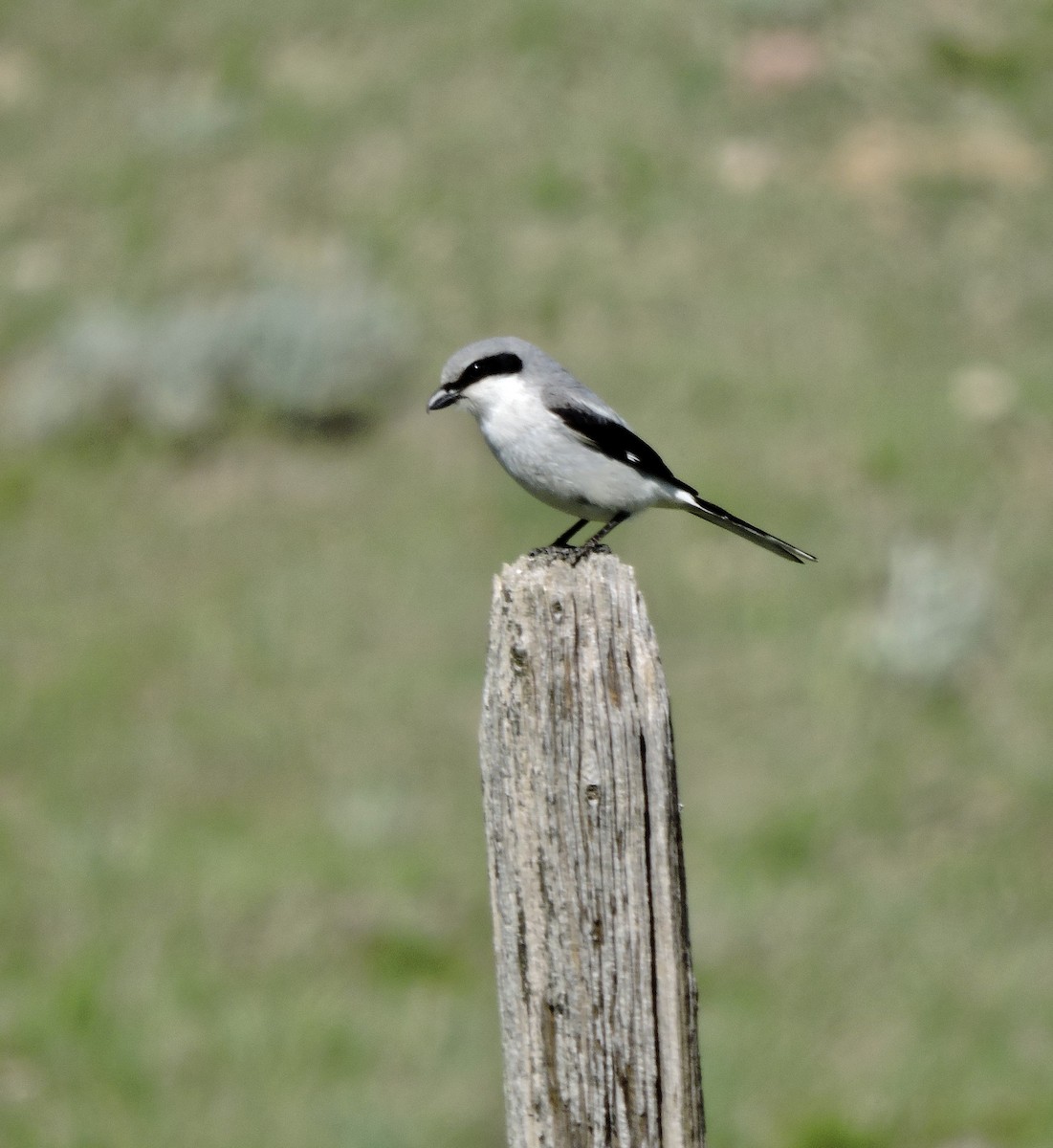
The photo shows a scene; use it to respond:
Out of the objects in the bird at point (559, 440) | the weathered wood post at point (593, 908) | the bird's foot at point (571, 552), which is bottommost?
the weathered wood post at point (593, 908)

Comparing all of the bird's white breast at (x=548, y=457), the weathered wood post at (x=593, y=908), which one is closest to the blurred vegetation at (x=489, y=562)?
the bird's white breast at (x=548, y=457)

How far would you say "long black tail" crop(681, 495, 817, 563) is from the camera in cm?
446

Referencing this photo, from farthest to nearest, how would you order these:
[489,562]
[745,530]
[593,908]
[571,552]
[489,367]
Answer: [489,562], [489,367], [745,530], [571,552], [593,908]

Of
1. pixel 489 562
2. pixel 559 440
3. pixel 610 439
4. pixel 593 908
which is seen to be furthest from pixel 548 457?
pixel 489 562

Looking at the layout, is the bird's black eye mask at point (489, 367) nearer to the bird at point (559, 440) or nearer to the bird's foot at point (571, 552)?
the bird at point (559, 440)

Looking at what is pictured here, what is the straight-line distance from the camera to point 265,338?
442 inches

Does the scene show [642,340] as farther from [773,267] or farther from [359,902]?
[359,902]

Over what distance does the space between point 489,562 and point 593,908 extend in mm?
7144

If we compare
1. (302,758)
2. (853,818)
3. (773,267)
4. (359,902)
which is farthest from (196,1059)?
(773,267)

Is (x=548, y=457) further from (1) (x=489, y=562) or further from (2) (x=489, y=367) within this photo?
(1) (x=489, y=562)

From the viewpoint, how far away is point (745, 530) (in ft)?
15.3

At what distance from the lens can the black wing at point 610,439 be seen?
470 cm

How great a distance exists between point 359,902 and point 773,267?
6504 millimetres

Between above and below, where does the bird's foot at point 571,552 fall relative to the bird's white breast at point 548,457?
below
